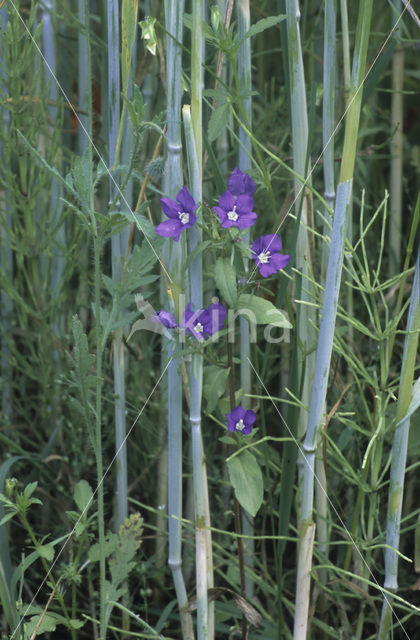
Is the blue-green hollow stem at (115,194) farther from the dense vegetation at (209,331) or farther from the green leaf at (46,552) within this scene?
the green leaf at (46,552)

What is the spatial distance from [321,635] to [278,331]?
434mm

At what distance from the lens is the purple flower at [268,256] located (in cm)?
71

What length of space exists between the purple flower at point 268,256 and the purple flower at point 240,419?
6.1 inches

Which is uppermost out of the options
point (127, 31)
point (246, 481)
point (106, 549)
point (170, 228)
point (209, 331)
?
point (127, 31)

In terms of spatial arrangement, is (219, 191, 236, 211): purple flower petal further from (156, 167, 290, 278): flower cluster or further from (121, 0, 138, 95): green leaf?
(121, 0, 138, 95): green leaf

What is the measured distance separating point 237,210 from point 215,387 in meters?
0.20

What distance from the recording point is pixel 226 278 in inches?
27.6

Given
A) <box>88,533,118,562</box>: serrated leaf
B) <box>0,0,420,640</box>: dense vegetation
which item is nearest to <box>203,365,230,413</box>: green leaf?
<box>0,0,420,640</box>: dense vegetation

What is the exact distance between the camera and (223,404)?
85cm

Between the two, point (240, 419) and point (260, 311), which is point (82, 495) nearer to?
point (240, 419)

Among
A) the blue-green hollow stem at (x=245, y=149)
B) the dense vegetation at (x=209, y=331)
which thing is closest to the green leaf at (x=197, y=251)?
the dense vegetation at (x=209, y=331)

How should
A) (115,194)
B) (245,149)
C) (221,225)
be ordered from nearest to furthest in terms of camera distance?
(221,225)
(245,149)
(115,194)

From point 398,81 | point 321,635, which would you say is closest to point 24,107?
point 398,81

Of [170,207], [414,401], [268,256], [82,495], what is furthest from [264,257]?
[82,495]
